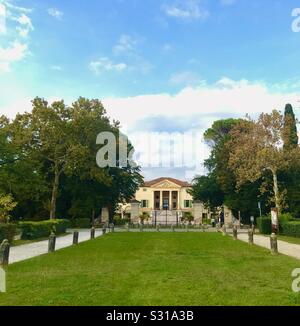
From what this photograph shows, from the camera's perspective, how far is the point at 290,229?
36656mm

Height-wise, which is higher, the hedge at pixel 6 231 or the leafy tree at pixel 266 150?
the leafy tree at pixel 266 150

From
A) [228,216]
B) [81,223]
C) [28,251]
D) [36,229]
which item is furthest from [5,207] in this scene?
[228,216]

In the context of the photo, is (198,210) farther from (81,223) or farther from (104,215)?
(81,223)

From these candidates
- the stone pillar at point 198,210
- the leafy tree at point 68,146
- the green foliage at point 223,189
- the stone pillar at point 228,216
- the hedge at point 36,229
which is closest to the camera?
the hedge at point 36,229

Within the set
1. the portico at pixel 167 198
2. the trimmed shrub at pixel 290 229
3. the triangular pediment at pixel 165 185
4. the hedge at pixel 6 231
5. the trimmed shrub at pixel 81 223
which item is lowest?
the hedge at pixel 6 231

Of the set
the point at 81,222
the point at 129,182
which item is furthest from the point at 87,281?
the point at 129,182

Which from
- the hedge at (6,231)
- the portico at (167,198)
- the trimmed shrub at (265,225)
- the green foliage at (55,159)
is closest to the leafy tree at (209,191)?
the green foliage at (55,159)

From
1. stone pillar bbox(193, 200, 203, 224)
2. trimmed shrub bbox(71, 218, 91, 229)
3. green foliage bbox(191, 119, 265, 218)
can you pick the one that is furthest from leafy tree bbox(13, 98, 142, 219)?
stone pillar bbox(193, 200, 203, 224)

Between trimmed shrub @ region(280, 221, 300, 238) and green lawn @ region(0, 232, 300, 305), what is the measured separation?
20.0 meters

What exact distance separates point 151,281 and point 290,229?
92.9 feet

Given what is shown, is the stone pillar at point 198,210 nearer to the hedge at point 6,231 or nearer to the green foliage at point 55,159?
the green foliage at point 55,159

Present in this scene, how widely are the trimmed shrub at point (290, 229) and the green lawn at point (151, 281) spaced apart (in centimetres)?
2005

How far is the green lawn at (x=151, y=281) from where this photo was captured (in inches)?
343
